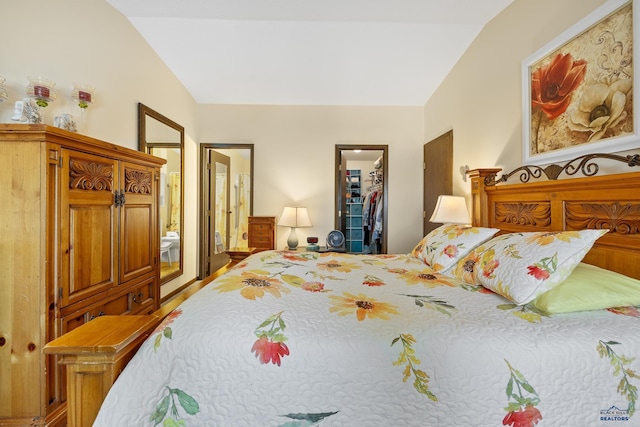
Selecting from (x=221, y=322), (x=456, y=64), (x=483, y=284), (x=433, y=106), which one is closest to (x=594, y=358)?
(x=483, y=284)

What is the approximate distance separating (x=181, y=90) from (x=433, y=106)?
3022 millimetres

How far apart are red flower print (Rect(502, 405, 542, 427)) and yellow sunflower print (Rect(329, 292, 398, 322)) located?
15.2 inches

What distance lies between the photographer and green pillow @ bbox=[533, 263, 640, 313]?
93 cm

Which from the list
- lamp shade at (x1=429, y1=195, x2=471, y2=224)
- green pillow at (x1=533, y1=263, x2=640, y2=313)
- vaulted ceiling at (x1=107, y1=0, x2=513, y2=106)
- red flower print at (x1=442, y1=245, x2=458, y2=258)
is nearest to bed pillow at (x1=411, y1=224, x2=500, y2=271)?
red flower print at (x1=442, y1=245, x2=458, y2=258)

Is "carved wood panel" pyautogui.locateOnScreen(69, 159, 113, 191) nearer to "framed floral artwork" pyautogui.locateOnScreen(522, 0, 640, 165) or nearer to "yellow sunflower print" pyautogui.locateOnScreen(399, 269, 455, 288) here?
"yellow sunflower print" pyautogui.locateOnScreen(399, 269, 455, 288)

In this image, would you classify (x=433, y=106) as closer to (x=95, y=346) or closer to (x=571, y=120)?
(x=571, y=120)

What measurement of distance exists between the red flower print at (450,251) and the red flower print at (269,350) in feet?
3.75

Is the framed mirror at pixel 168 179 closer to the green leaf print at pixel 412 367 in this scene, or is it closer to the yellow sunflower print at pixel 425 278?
the yellow sunflower print at pixel 425 278

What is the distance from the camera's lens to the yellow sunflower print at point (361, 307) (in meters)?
0.91

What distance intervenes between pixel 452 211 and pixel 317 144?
1.94m

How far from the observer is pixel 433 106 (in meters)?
3.30

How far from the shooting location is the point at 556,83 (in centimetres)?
160

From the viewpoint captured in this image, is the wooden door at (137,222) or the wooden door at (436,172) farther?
the wooden door at (436,172)

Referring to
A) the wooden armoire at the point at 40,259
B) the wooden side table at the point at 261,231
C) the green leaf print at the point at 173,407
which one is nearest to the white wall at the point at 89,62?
the wooden armoire at the point at 40,259
